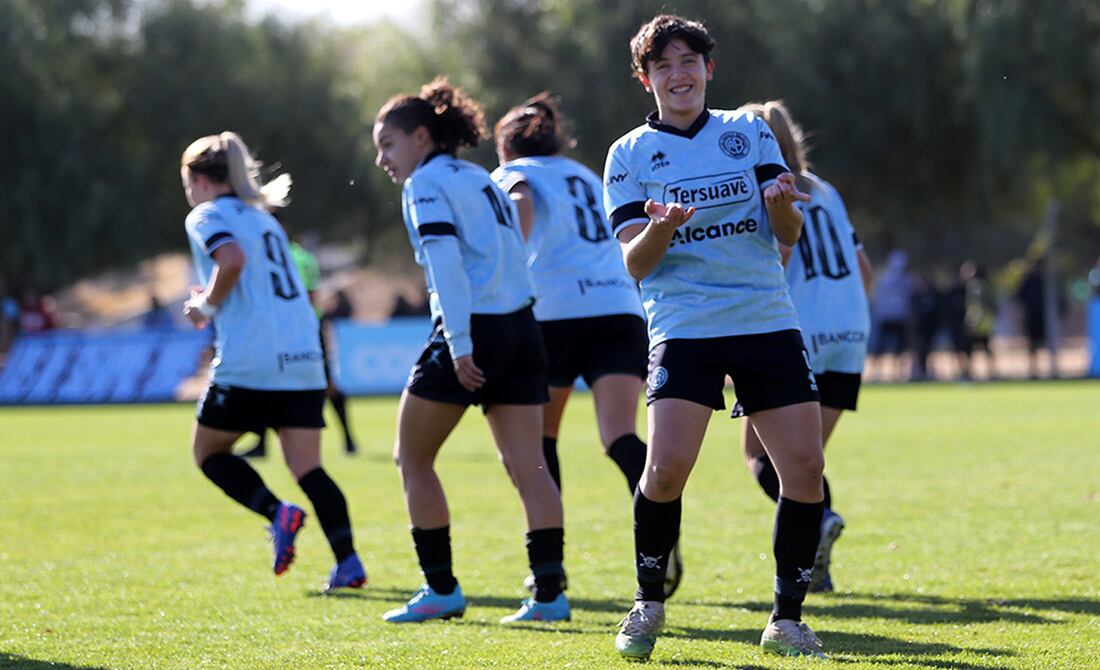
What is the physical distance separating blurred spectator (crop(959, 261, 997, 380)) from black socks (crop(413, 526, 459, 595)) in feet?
73.3

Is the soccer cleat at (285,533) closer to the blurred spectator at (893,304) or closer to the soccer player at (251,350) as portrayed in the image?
the soccer player at (251,350)

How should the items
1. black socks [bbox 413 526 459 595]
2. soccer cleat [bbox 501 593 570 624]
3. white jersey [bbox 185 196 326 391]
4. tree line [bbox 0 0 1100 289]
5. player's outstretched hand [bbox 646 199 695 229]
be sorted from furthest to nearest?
tree line [bbox 0 0 1100 289], white jersey [bbox 185 196 326 391], black socks [bbox 413 526 459 595], soccer cleat [bbox 501 593 570 624], player's outstretched hand [bbox 646 199 695 229]

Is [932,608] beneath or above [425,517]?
beneath

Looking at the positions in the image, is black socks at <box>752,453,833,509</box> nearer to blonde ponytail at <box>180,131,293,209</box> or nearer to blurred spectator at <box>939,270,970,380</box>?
blonde ponytail at <box>180,131,293,209</box>

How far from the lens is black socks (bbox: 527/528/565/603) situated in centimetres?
625

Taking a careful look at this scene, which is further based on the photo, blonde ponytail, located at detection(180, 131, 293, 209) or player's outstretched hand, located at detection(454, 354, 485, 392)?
blonde ponytail, located at detection(180, 131, 293, 209)

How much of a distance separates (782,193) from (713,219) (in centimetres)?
29

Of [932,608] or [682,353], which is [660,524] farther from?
[932,608]

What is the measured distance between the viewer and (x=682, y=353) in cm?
523

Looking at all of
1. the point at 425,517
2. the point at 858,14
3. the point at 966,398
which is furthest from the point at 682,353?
the point at 858,14

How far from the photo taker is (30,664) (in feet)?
17.6

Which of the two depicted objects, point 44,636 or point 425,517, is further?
point 425,517

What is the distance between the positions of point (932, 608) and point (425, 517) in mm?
1943

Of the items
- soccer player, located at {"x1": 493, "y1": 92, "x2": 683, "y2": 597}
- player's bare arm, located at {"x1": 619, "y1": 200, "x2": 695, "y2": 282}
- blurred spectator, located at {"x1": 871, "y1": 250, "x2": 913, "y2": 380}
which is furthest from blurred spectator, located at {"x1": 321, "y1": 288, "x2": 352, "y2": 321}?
player's bare arm, located at {"x1": 619, "y1": 200, "x2": 695, "y2": 282}
